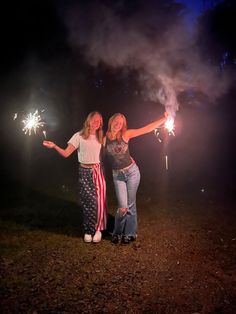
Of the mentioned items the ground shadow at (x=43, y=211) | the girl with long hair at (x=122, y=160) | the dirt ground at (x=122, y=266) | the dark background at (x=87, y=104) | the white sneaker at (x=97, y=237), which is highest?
the dark background at (x=87, y=104)

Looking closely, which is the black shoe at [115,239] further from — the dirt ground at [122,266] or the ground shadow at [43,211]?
the ground shadow at [43,211]

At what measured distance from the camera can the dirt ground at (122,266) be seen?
495 centimetres

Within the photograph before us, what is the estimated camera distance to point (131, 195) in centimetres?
687

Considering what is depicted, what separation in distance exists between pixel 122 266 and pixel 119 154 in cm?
195

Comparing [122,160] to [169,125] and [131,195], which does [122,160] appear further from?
[169,125]

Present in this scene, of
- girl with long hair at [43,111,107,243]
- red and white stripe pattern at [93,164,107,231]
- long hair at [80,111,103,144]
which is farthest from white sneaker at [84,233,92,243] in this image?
long hair at [80,111,103,144]

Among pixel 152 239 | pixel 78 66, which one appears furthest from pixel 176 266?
pixel 78 66

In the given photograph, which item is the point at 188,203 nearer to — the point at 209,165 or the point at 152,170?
the point at 152,170

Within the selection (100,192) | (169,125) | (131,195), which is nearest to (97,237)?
(100,192)

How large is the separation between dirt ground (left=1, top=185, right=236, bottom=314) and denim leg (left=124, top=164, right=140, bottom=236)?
1.18 feet

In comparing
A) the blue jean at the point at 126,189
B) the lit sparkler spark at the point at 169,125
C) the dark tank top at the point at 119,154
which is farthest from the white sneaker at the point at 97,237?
the lit sparkler spark at the point at 169,125

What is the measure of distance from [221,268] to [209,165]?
1239 centimetres

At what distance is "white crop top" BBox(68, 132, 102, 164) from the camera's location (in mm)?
6846

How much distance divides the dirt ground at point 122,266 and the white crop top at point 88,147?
1645 mm
